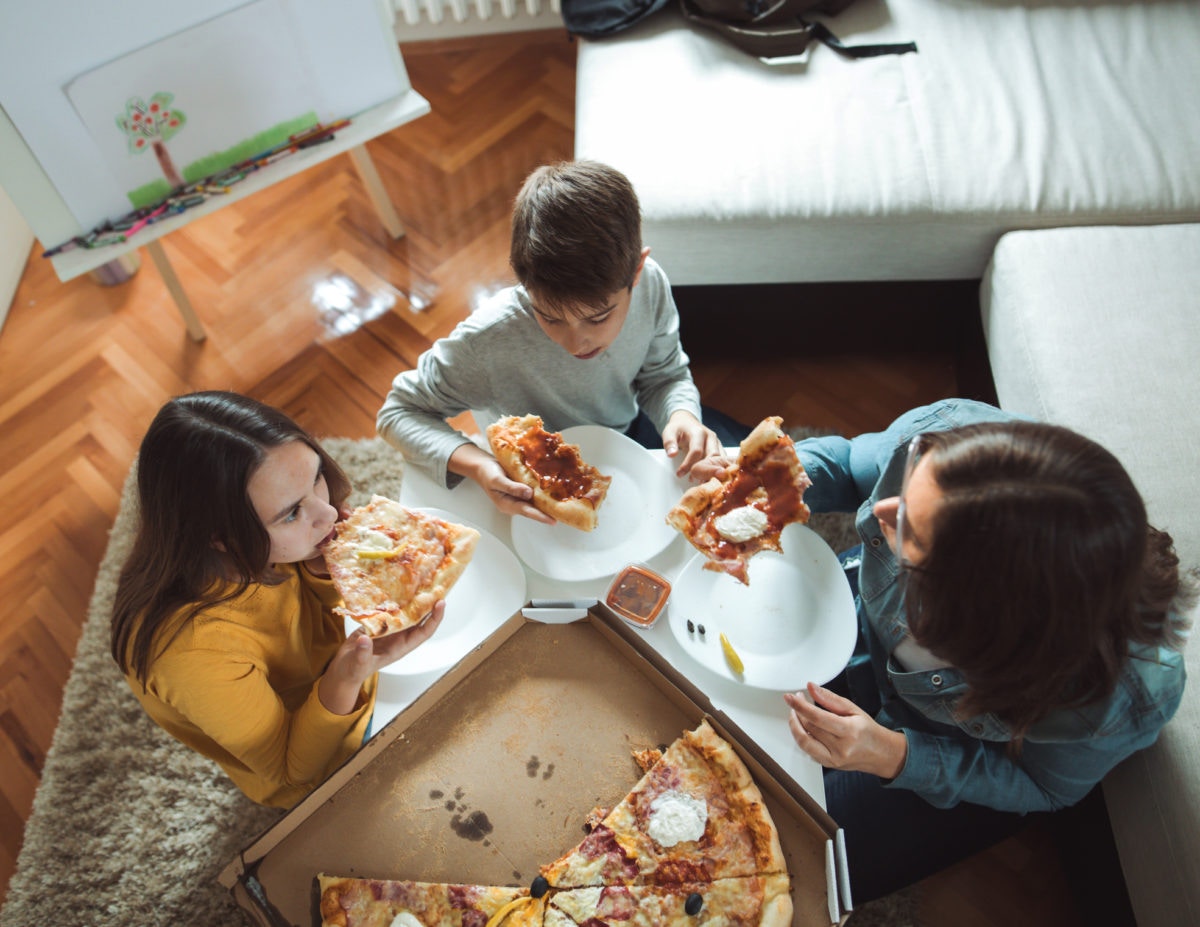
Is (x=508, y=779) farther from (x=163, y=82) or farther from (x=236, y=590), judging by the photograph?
(x=163, y=82)

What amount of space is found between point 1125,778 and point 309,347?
2819 millimetres

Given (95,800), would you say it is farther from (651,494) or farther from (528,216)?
(528,216)

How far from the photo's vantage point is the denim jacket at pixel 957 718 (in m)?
1.34

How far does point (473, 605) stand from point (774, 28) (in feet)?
7.12

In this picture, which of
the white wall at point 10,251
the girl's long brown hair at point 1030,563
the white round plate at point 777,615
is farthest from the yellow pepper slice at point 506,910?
the white wall at point 10,251

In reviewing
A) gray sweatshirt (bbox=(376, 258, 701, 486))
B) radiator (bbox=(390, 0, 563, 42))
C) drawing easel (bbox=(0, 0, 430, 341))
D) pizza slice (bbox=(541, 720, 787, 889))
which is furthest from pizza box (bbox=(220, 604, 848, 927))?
radiator (bbox=(390, 0, 563, 42))

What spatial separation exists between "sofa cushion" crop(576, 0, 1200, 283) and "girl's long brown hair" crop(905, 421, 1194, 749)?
1385 millimetres

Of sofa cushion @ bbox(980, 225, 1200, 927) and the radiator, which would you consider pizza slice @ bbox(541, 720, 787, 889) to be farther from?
the radiator

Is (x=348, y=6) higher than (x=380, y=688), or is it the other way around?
(x=348, y=6)

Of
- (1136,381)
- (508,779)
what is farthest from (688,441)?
(1136,381)

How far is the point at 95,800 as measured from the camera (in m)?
2.22

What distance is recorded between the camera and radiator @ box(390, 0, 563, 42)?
12.3 feet

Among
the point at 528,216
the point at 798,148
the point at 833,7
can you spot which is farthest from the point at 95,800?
the point at 833,7

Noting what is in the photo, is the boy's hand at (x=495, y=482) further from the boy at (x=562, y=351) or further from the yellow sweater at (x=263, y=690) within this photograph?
the yellow sweater at (x=263, y=690)
